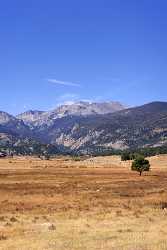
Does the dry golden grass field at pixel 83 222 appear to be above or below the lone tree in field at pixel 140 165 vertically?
below

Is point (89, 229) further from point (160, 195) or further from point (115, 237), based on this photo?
point (160, 195)

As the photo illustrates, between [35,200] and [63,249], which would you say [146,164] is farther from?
[63,249]

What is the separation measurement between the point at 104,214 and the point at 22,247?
58.8 feet

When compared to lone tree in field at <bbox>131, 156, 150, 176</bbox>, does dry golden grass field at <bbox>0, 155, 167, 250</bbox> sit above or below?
below

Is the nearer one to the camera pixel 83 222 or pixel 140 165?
pixel 83 222

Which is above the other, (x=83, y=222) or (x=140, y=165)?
(x=140, y=165)

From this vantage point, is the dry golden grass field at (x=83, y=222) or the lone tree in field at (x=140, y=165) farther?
the lone tree in field at (x=140, y=165)

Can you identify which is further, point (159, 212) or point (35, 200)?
point (35, 200)

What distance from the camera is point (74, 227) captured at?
37.3 metres

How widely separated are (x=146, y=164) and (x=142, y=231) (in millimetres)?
100972

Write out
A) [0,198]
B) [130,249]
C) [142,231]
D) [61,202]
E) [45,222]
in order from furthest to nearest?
[0,198]
[61,202]
[45,222]
[142,231]
[130,249]

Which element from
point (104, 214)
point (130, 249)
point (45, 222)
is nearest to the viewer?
point (130, 249)

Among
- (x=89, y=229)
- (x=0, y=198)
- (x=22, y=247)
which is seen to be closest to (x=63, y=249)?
(x=22, y=247)

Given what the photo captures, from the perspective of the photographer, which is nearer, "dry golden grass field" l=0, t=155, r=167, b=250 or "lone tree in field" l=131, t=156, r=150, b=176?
"dry golden grass field" l=0, t=155, r=167, b=250
